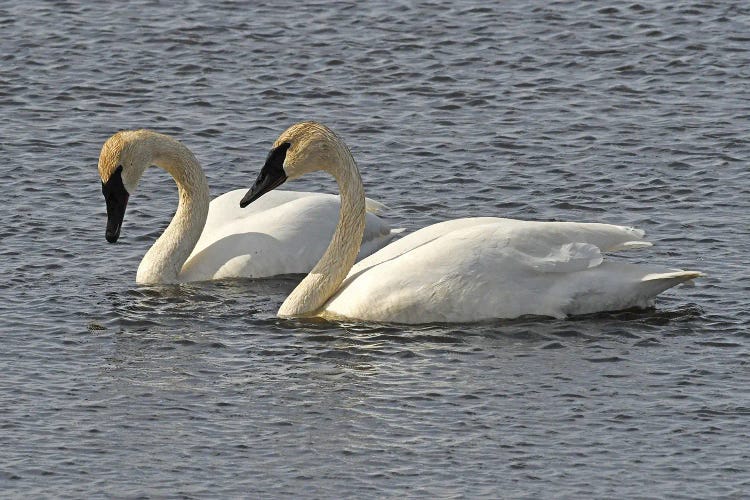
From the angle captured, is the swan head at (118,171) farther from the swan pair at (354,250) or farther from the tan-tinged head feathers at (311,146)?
the tan-tinged head feathers at (311,146)

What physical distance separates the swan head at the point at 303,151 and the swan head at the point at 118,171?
4.80 ft

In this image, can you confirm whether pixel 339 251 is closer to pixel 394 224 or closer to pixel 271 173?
pixel 271 173

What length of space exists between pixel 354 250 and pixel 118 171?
2.38 m

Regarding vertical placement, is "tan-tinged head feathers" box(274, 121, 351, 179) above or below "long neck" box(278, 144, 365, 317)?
above

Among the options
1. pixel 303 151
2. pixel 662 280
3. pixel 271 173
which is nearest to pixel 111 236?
pixel 271 173

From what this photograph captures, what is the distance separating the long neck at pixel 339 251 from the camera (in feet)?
47.9

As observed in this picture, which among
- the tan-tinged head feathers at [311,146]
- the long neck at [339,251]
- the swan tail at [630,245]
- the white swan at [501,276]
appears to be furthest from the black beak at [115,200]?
the swan tail at [630,245]

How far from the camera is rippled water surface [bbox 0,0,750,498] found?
1134 centimetres

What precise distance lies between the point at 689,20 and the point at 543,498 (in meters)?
13.4

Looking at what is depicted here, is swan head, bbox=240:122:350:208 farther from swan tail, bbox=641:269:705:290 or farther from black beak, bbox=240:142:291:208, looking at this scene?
swan tail, bbox=641:269:705:290

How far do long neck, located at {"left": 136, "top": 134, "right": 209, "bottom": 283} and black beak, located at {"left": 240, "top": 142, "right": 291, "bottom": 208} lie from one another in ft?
3.49

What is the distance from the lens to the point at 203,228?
16.3 metres

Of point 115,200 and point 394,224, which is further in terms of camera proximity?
point 394,224

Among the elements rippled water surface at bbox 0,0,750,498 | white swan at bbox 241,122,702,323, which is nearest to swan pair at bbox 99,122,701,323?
white swan at bbox 241,122,702,323
